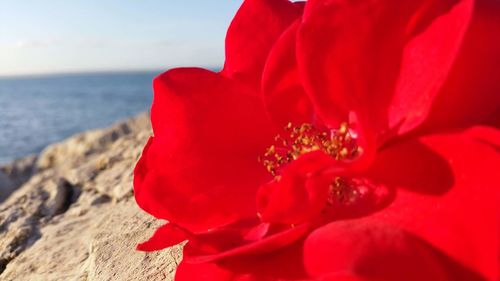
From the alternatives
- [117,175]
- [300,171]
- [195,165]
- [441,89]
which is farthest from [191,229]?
[117,175]

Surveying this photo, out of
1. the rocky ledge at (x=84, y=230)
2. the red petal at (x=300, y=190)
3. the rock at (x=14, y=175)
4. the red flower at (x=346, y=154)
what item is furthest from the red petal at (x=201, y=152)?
the rock at (x=14, y=175)

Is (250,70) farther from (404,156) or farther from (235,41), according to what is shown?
(404,156)

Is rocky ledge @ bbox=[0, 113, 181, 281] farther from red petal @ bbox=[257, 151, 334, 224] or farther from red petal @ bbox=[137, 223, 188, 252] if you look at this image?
red petal @ bbox=[257, 151, 334, 224]

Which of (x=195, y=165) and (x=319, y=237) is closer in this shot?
(x=319, y=237)

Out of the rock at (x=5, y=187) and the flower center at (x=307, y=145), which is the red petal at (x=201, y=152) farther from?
the rock at (x=5, y=187)

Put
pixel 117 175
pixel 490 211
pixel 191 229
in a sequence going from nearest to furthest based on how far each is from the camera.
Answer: pixel 490 211, pixel 191 229, pixel 117 175

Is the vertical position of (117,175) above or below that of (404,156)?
below

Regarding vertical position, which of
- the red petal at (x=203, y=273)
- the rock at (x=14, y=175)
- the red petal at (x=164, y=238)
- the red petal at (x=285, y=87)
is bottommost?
the rock at (x=14, y=175)

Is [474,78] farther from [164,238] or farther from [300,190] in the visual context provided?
[164,238]
